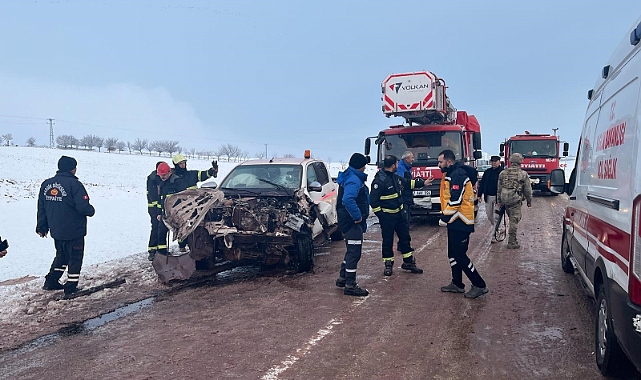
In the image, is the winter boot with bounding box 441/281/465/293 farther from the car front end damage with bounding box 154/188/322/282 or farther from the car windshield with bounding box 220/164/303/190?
the car windshield with bounding box 220/164/303/190

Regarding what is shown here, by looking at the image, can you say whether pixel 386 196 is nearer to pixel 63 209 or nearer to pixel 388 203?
pixel 388 203

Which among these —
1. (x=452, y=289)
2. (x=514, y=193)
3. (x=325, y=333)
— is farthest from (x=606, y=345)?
(x=514, y=193)

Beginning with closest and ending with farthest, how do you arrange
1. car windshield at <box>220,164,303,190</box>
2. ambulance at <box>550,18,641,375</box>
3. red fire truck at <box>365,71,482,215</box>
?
ambulance at <box>550,18,641,375</box> → car windshield at <box>220,164,303,190</box> → red fire truck at <box>365,71,482,215</box>

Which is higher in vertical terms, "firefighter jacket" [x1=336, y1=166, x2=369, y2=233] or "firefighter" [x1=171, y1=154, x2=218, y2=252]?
"firefighter" [x1=171, y1=154, x2=218, y2=252]

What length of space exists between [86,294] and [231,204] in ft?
7.43

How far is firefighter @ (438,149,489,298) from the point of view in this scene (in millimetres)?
5773

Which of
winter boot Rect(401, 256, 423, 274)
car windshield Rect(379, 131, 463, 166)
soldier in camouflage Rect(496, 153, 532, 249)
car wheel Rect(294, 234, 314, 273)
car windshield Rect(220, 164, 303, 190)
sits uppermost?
car windshield Rect(379, 131, 463, 166)

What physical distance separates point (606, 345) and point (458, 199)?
2565 mm

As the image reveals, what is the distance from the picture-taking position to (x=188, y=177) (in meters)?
8.41

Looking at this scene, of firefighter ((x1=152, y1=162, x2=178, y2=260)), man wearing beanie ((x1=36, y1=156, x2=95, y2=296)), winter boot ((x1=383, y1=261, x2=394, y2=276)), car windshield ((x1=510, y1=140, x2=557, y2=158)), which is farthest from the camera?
car windshield ((x1=510, y1=140, x2=557, y2=158))

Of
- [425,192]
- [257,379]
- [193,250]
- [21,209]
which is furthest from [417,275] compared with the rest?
[21,209]

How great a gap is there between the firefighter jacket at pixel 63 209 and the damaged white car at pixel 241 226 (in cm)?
111

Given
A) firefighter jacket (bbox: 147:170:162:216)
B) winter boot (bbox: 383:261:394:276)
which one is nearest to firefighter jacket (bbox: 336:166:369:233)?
winter boot (bbox: 383:261:394:276)

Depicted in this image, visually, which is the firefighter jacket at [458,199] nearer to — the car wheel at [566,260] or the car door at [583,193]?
the car door at [583,193]
